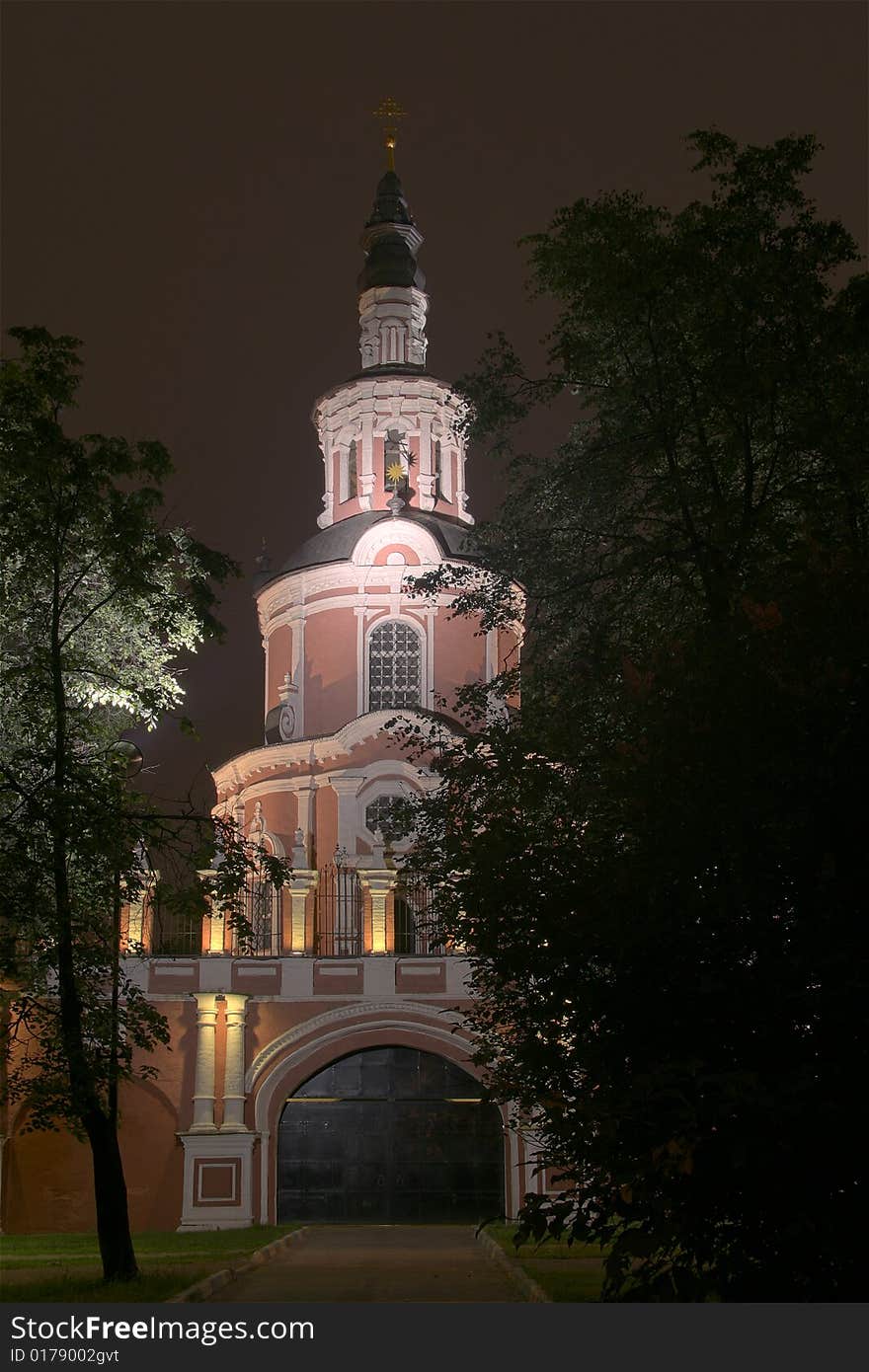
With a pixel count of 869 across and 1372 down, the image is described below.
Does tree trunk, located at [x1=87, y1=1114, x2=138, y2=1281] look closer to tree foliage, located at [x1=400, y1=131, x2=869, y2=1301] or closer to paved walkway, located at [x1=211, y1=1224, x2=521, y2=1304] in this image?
paved walkway, located at [x1=211, y1=1224, x2=521, y2=1304]

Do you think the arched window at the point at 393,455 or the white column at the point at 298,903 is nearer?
the white column at the point at 298,903

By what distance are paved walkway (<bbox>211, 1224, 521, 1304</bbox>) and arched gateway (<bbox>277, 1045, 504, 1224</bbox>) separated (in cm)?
209

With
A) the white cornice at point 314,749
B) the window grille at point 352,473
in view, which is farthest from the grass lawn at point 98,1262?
the window grille at point 352,473

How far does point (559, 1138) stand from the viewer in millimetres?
9312

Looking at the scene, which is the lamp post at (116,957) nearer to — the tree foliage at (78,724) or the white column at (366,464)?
the tree foliage at (78,724)

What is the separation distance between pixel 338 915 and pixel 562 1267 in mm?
12492

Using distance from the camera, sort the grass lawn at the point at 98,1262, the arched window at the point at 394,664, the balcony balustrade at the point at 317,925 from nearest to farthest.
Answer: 1. the grass lawn at the point at 98,1262
2. the balcony balustrade at the point at 317,925
3. the arched window at the point at 394,664

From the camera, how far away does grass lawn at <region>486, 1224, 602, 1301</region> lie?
12.5m

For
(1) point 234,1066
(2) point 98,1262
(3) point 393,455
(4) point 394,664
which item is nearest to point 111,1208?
(2) point 98,1262

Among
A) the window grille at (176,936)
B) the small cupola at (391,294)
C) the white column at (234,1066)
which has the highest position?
the small cupola at (391,294)

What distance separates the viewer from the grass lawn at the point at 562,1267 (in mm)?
12455

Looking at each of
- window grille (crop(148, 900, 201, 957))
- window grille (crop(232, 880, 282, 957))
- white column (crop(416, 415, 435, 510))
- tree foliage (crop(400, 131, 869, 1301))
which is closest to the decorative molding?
window grille (crop(232, 880, 282, 957))

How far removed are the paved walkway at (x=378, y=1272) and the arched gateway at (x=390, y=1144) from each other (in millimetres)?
2089

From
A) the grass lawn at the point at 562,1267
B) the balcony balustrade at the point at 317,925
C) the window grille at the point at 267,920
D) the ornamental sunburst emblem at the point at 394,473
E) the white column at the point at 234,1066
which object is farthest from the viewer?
the ornamental sunburst emblem at the point at 394,473
